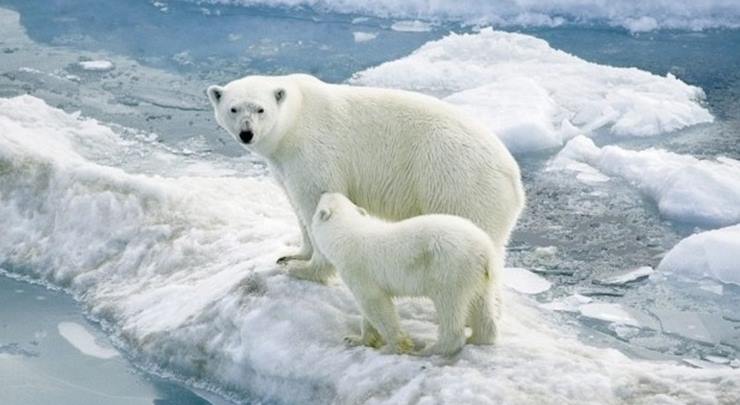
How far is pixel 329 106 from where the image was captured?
520 centimetres

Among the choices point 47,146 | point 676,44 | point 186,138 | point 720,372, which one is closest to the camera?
point 720,372

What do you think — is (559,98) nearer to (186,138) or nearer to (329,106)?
(186,138)

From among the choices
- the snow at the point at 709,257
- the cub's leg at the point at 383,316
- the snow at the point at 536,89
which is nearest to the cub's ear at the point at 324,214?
the cub's leg at the point at 383,316

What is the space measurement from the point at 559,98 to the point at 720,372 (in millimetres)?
5940

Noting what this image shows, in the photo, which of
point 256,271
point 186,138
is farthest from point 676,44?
point 256,271

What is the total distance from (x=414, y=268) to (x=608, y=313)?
2.19 metres

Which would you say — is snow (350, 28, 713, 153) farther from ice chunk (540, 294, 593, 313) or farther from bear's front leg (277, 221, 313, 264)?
bear's front leg (277, 221, 313, 264)

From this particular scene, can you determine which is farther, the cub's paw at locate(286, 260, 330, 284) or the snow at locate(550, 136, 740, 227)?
the snow at locate(550, 136, 740, 227)

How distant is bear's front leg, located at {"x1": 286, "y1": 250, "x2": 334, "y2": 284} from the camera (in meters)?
5.18

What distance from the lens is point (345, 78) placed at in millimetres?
10867

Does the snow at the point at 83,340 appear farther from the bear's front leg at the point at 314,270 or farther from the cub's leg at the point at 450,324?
the cub's leg at the point at 450,324

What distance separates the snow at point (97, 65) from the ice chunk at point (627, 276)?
650cm

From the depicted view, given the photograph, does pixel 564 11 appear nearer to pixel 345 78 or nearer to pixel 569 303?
pixel 345 78

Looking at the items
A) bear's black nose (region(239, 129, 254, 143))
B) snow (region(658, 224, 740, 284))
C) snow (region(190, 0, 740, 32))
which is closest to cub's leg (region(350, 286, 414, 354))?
bear's black nose (region(239, 129, 254, 143))
